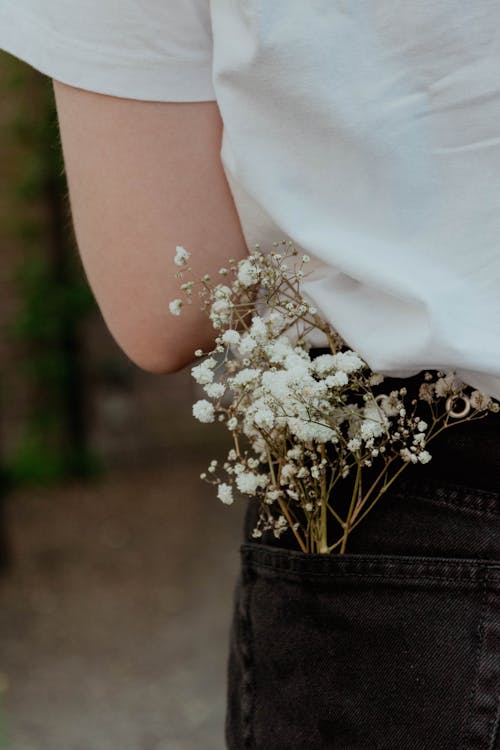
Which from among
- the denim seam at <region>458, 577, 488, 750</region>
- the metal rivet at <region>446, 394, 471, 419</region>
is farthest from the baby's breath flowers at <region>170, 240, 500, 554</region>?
the denim seam at <region>458, 577, 488, 750</region>

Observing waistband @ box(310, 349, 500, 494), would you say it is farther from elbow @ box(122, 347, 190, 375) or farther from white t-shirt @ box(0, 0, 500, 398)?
elbow @ box(122, 347, 190, 375)

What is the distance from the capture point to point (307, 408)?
32.6 inches

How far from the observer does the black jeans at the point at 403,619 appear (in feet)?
2.73

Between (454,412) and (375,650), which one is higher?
(454,412)

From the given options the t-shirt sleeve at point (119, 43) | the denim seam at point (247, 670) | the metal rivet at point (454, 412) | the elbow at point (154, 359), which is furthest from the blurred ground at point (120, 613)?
the t-shirt sleeve at point (119, 43)

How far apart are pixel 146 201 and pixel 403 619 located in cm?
44

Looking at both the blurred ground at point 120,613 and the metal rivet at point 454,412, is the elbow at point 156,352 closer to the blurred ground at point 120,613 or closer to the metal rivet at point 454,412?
the metal rivet at point 454,412

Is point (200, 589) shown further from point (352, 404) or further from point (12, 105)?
point (352, 404)

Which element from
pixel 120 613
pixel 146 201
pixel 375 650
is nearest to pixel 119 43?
pixel 146 201

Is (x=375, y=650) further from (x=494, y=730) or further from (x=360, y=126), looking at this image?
(x=360, y=126)

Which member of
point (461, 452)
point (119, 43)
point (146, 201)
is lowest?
point (461, 452)

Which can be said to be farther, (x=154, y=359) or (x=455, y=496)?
(x=154, y=359)

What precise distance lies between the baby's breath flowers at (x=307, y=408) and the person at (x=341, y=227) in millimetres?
22

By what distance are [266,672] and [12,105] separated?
12.7 ft
